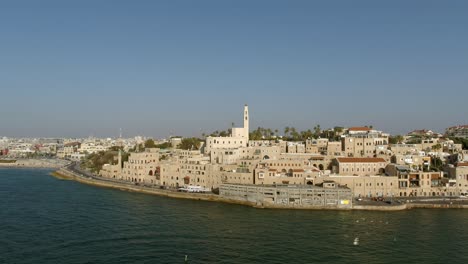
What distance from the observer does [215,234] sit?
76.7 feet

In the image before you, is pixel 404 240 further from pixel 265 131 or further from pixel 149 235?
pixel 265 131

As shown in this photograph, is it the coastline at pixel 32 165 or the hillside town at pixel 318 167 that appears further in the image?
the coastline at pixel 32 165

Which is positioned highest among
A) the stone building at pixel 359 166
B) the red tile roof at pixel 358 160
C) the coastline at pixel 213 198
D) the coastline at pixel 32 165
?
the red tile roof at pixel 358 160

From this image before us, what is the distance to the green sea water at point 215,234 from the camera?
19.8 metres

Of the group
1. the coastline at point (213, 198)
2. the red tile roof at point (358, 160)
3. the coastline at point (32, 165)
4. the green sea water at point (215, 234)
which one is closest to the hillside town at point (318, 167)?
the red tile roof at point (358, 160)

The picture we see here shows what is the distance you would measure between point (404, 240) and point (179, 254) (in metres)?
12.1

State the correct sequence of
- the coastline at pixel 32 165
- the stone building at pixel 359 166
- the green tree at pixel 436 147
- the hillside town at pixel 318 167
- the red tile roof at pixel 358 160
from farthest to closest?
the coastline at pixel 32 165 → the green tree at pixel 436 147 → the red tile roof at pixel 358 160 → the stone building at pixel 359 166 → the hillside town at pixel 318 167

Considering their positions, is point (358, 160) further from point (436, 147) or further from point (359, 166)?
point (436, 147)

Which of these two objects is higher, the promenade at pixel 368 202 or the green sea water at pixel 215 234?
the promenade at pixel 368 202

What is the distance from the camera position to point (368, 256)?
20109 millimetres

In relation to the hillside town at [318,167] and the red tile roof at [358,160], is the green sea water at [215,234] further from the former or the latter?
the red tile roof at [358,160]

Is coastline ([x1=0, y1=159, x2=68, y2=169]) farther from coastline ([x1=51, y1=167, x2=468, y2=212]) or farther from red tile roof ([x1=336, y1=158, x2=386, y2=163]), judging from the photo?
red tile roof ([x1=336, y1=158, x2=386, y2=163])

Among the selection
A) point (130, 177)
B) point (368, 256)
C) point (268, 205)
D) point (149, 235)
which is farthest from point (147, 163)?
point (368, 256)

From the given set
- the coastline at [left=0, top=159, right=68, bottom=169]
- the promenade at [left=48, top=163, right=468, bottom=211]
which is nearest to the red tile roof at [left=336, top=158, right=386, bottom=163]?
the promenade at [left=48, top=163, right=468, bottom=211]
